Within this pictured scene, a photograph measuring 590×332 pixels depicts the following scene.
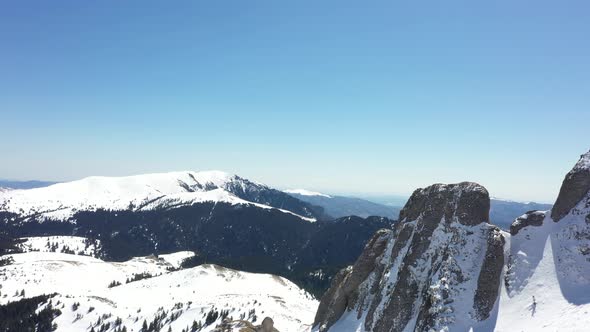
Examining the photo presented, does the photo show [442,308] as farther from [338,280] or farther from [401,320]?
[338,280]

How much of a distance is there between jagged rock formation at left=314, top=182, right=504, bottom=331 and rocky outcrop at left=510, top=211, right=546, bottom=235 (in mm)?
2145

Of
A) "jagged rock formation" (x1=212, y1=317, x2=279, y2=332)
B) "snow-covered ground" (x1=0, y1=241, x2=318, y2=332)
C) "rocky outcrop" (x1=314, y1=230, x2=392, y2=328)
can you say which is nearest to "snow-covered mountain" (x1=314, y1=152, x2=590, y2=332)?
"rocky outcrop" (x1=314, y1=230, x2=392, y2=328)

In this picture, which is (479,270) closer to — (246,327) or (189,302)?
(246,327)

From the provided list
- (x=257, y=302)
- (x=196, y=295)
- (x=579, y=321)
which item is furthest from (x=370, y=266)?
(x=196, y=295)

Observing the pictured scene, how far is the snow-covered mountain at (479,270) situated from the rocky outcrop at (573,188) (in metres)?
0.08

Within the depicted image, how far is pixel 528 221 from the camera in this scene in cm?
4097

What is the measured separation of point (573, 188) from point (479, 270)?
43.1 ft

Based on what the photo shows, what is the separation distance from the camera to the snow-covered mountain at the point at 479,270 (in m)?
33.2

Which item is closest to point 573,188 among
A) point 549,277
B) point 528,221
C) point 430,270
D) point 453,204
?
point 528,221

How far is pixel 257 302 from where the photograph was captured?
114750 millimetres

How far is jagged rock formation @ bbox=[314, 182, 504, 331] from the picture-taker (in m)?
37.1

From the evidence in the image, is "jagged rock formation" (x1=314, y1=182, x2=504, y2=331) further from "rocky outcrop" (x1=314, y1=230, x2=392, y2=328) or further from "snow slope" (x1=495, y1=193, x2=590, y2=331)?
"snow slope" (x1=495, y1=193, x2=590, y2=331)

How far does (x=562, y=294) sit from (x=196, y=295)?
148693 mm

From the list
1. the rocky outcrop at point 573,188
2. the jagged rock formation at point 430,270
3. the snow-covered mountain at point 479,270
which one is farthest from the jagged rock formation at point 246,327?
the rocky outcrop at point 573,188
